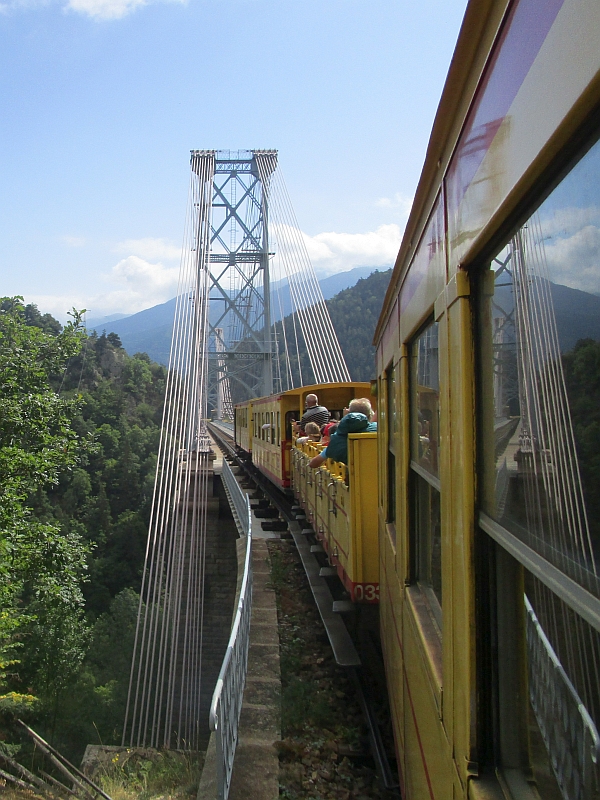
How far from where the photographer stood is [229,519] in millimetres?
23719

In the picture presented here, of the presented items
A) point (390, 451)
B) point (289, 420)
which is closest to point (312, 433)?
point (289, 420)

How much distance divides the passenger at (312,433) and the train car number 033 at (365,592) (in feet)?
12.7

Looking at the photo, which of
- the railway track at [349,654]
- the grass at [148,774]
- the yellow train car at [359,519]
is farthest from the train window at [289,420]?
the yellow train car at [359,519]

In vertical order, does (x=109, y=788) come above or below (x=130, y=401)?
below

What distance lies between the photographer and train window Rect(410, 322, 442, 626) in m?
1.80

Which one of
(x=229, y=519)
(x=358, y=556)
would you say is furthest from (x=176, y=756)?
(x=229, y=519)

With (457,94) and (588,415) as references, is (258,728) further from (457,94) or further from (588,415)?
(588,415)

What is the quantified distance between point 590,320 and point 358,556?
13.4 feet

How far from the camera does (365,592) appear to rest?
473cm

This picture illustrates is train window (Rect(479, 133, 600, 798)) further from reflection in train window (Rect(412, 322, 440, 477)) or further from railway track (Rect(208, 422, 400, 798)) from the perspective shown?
railway track (Rect(208, 422, 400, 798))

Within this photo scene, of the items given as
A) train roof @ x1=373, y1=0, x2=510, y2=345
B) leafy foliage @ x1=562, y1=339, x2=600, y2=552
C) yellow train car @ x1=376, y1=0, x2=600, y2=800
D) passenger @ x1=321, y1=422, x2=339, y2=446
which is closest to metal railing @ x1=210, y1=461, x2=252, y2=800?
yellow train car @ x1=376, y1=0, x2=600, y2=800

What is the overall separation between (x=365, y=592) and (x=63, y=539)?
309 inches

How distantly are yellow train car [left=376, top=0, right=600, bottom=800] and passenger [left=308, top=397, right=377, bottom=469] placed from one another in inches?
125

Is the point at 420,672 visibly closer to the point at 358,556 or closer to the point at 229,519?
the point at 358,556
